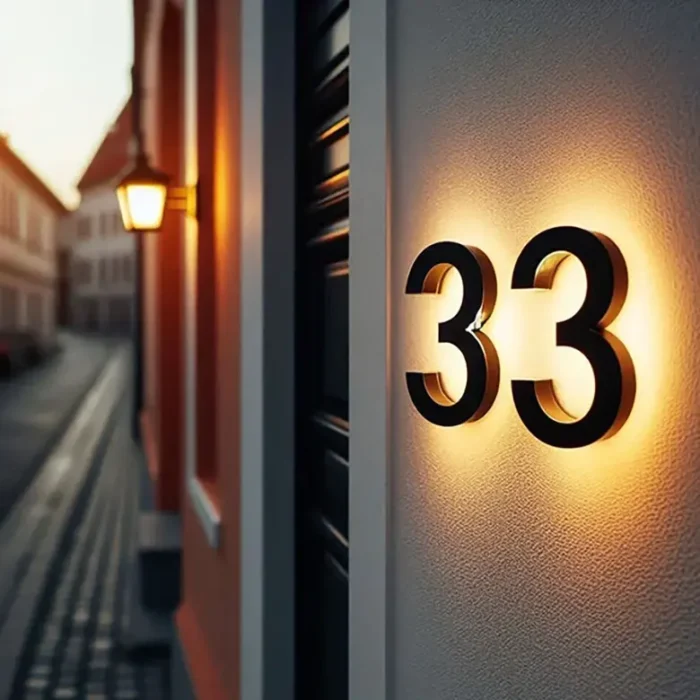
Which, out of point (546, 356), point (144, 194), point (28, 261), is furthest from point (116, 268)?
point (546, 356)

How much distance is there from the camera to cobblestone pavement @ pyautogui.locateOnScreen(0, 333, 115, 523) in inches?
681

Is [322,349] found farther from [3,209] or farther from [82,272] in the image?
[82,272]

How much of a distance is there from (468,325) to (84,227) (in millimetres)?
67416

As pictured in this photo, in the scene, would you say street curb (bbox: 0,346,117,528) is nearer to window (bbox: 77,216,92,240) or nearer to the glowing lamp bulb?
the glowing lamp bulb

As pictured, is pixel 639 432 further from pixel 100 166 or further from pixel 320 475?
pixel 100 166

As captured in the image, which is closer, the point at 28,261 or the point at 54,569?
the point at 54,569

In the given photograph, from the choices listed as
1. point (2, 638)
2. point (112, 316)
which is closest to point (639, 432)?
point (2, 638)

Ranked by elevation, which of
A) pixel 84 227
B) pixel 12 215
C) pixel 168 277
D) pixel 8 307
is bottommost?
pixel 168 277

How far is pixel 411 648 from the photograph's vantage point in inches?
79.9

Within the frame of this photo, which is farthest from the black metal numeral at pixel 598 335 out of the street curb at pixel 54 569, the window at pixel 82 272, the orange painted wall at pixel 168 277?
the window at pixel 82 272

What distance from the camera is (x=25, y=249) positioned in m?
47.0

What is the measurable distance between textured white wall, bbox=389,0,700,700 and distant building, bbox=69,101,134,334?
59.0 m

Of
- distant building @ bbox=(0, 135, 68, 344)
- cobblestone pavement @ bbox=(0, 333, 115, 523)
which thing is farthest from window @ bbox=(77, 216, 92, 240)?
Result: cobblestone pavement @ bbox=(0, 333, 115, 523)

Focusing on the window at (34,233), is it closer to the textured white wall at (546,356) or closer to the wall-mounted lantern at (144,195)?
the wall-mounted lantern at (144,195)
